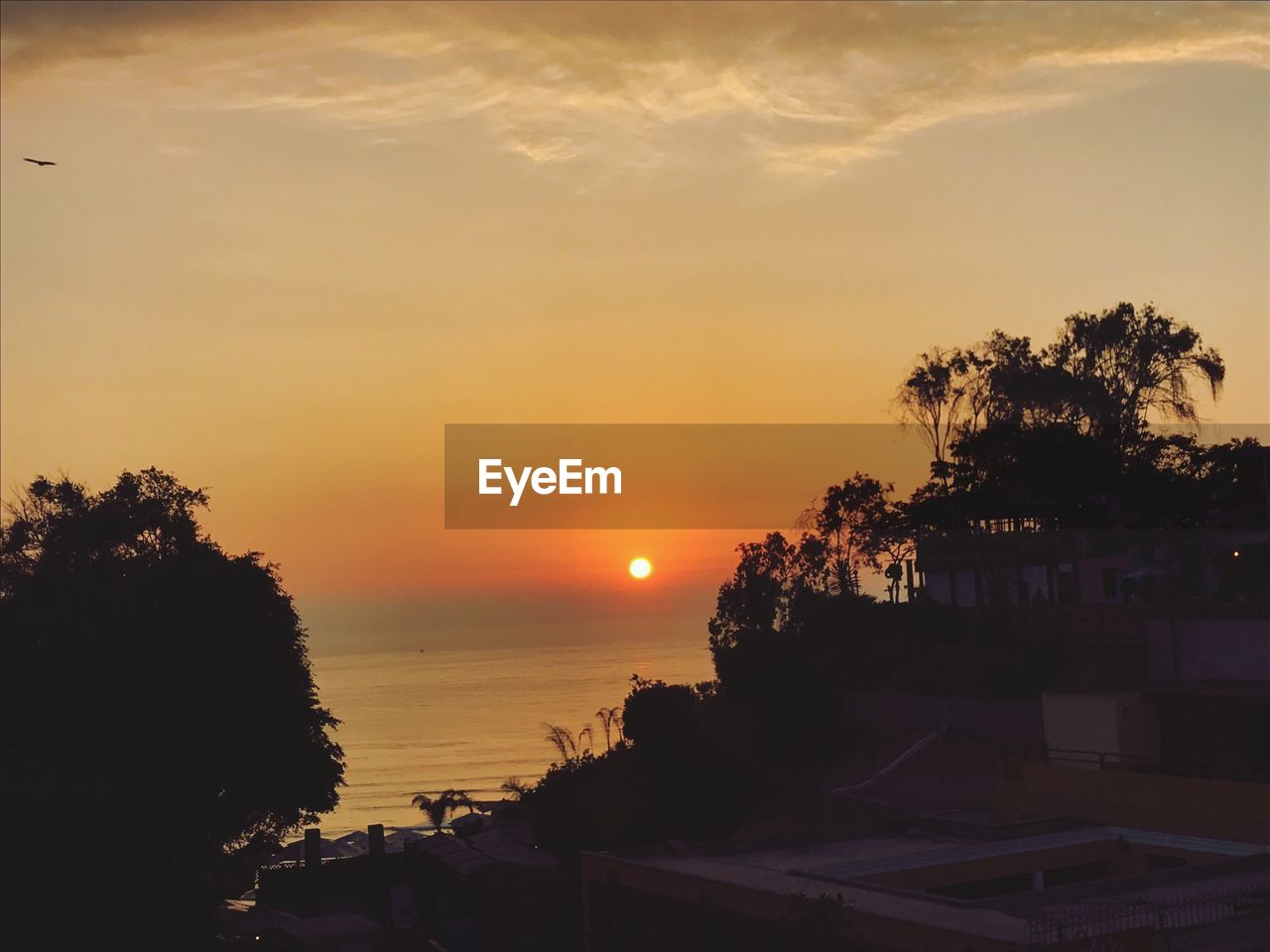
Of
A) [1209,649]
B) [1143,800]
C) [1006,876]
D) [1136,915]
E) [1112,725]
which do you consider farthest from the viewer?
[1209,649]

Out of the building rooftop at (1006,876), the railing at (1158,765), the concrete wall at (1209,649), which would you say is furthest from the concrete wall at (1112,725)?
the building rooftop at (1006,876)

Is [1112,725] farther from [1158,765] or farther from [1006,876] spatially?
[1006,876]

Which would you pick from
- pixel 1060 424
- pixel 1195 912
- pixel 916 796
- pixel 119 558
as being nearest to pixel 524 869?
pixel 916 796

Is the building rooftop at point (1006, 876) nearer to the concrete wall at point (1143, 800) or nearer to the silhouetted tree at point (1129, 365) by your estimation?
the concrete wall at point (1143, 800)

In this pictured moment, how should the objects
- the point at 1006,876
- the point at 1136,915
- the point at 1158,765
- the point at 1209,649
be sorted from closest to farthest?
the point at 1136,915 → the point at 1006,876 → the point at 1158,765 → the point at 1209,649

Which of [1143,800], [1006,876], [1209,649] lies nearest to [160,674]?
[1006,876]

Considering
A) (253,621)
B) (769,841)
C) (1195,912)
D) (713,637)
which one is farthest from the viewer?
(713,637)

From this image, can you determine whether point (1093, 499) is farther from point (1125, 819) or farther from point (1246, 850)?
point (1246, 850)

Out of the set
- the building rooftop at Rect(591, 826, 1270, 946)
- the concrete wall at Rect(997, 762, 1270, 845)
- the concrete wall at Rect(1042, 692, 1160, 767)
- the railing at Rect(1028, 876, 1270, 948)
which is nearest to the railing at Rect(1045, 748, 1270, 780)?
the concrete wall at Rect(1042, 692, 1160, 767)
